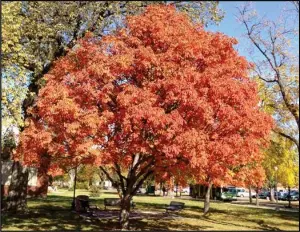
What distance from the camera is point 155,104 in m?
15.6

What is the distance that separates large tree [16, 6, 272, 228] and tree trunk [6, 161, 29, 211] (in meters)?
9.24

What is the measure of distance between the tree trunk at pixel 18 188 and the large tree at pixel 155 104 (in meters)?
9.24

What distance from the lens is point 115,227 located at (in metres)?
19.8

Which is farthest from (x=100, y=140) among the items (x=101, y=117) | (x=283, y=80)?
(x=283, y=80)

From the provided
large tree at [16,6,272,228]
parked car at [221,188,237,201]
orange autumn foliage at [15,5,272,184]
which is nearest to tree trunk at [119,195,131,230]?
orange autumn foliage at [15,5,272,184]

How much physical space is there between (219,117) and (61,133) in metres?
6.75

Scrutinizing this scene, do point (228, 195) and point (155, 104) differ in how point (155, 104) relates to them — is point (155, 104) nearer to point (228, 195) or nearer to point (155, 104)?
point (155, 104)

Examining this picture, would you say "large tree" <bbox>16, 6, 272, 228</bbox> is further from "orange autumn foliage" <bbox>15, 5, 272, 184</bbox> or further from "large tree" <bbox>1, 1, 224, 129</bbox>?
"large tree" <bbox>1, 1, 224, 129</bbox>

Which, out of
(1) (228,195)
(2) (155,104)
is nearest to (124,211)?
(2) (155,104)

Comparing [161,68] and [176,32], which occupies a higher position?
[176,32]

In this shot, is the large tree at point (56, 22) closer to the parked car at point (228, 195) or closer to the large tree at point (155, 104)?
the large tree at point (155, 104)

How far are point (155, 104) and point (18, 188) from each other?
50.1 feet

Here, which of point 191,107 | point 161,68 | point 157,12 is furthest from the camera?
point 157,12

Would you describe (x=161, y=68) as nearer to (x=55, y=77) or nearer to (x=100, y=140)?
(x=100, y=140)
